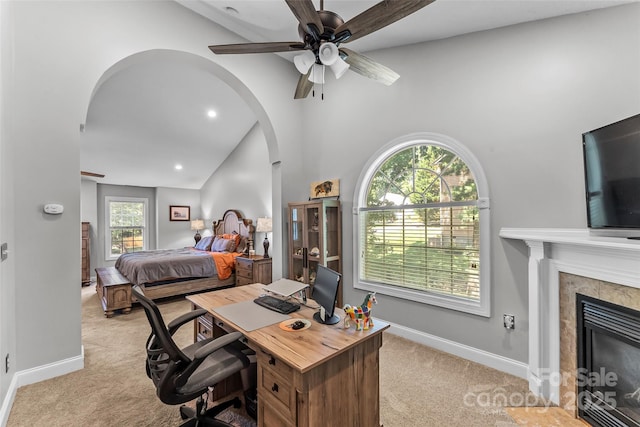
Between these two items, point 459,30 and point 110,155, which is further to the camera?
point 110,155

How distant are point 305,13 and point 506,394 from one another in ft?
9.71

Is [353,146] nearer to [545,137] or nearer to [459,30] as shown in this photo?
[459,30]

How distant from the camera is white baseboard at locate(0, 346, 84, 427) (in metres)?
1.92

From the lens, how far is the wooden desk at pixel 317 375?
1308 mm

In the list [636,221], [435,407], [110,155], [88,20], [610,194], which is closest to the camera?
[636,221]

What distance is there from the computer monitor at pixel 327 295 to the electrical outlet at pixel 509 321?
162 cm

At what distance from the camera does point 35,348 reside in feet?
7.34

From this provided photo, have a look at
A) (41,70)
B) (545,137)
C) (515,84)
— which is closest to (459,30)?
(515,84)

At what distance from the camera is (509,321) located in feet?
7.70

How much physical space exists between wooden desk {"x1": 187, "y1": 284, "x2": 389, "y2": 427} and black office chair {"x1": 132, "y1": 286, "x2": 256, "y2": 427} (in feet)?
0.71

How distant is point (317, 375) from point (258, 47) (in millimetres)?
2071

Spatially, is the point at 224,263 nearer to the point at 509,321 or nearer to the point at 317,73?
the point at 317,73

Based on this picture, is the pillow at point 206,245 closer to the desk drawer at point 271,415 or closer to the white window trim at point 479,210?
the white window trim at point 479,210

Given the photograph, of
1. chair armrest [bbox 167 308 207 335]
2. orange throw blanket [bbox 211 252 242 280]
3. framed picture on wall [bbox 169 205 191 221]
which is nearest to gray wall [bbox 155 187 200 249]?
framed picture on wall [bbox 169 205 191 221]
